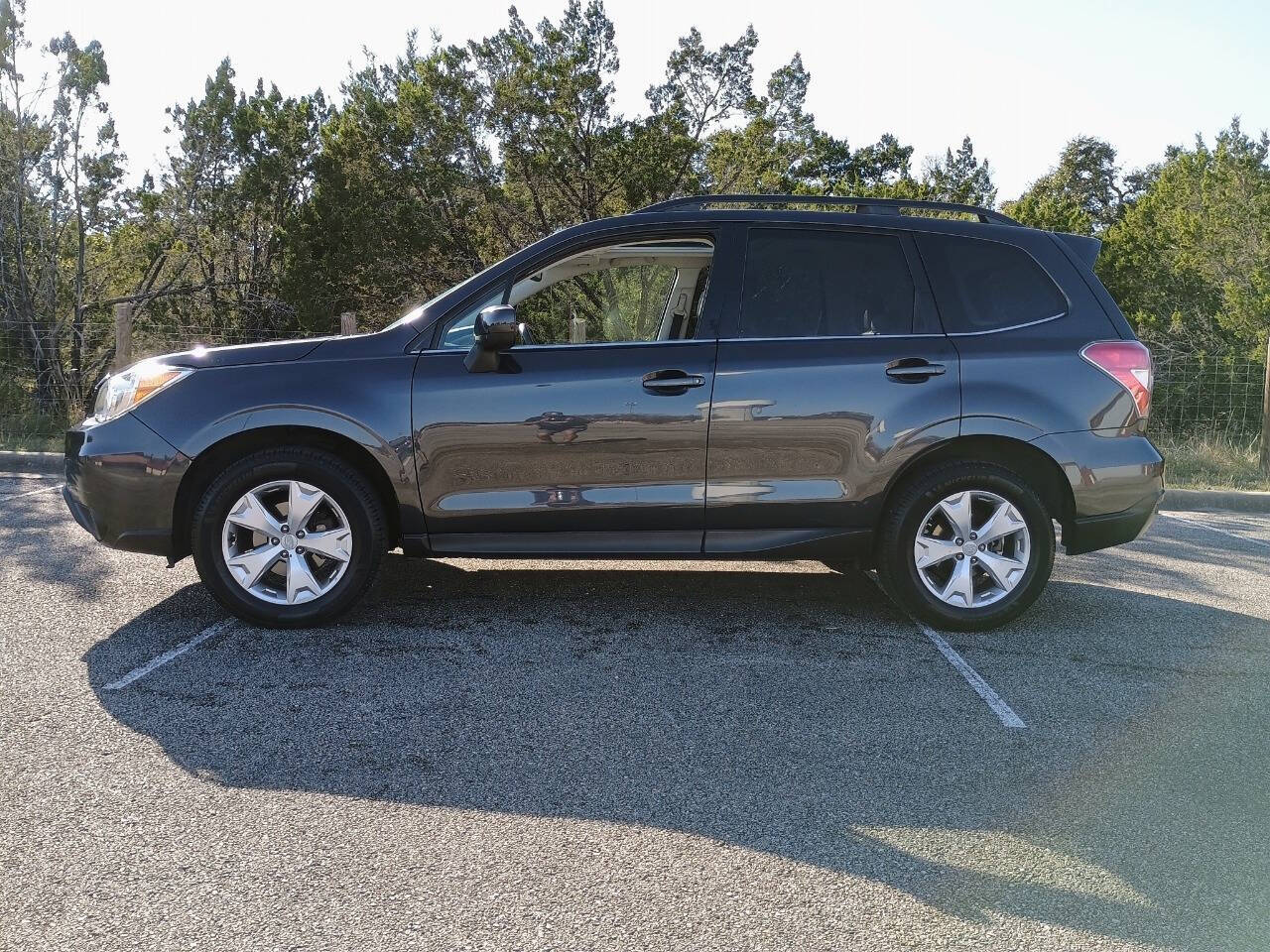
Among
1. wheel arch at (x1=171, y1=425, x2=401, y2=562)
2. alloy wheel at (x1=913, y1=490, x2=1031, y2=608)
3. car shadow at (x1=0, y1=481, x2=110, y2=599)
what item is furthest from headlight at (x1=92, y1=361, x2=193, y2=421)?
alloy wheel at (x1=913, y1=490, x2=1031, y2=608)

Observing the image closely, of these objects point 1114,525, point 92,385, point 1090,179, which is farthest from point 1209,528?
point 1090,179

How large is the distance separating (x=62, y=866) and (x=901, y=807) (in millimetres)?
2269

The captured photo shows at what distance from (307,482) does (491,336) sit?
1.03 metres

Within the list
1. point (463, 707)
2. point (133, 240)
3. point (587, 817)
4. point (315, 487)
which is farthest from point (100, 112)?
point (587, 817)

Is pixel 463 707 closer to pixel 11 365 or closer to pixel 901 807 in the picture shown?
pixel 901 807

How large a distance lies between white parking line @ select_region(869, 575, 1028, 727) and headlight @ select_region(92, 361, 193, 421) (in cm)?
358

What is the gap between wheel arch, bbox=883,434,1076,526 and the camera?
5086 millimetres

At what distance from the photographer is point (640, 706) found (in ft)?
13.3

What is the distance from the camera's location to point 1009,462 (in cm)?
523

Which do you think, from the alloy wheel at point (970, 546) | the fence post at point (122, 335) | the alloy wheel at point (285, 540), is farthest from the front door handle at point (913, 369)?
the fence post at point (122, 335)

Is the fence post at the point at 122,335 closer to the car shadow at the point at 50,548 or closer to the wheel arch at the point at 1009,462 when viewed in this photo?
the car shadow at the point at 50,548

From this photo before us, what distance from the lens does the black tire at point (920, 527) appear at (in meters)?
5.05

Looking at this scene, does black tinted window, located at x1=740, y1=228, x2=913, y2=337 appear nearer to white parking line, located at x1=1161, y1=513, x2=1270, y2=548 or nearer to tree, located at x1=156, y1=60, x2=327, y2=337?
white parking line, located at x1=1161, y1=513, x2=1270, y2=548

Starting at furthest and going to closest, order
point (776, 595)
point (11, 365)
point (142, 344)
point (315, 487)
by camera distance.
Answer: point (142, 344) < point (11, 365) < point (776, 595) < point (315, 487)
